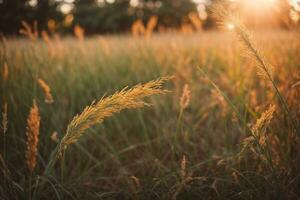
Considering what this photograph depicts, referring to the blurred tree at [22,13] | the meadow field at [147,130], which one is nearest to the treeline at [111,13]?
the blurred tree at [22,13]

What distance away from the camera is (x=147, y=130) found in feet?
5.96

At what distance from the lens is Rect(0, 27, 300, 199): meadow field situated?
870mm

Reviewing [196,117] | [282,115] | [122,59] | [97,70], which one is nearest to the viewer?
[282,115]

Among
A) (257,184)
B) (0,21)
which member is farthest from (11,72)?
(0,21)

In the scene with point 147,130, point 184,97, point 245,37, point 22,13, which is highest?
point 22,13

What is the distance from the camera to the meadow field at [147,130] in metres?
0.87

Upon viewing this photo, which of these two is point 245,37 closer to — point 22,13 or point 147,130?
point 147,130

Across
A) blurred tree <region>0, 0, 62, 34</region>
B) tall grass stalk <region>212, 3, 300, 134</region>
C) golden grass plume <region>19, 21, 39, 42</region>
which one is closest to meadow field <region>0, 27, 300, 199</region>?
tall grass stalk <region>212, 3, 300, 134</region>

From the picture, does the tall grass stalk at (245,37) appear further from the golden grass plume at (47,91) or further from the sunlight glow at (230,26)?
the golden grass plume at (47,91)

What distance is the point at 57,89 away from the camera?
200 cm

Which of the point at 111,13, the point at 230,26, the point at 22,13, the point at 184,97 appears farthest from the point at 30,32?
the point at 111,13

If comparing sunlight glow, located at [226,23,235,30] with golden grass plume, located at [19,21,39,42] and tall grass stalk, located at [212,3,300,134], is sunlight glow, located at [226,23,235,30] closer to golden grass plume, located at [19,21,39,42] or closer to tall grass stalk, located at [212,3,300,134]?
tall grass stalk, located at [212,3,300,134]

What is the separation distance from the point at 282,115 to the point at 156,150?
0.68 m

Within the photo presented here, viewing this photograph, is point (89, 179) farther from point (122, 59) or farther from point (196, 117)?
point (122, 59)
